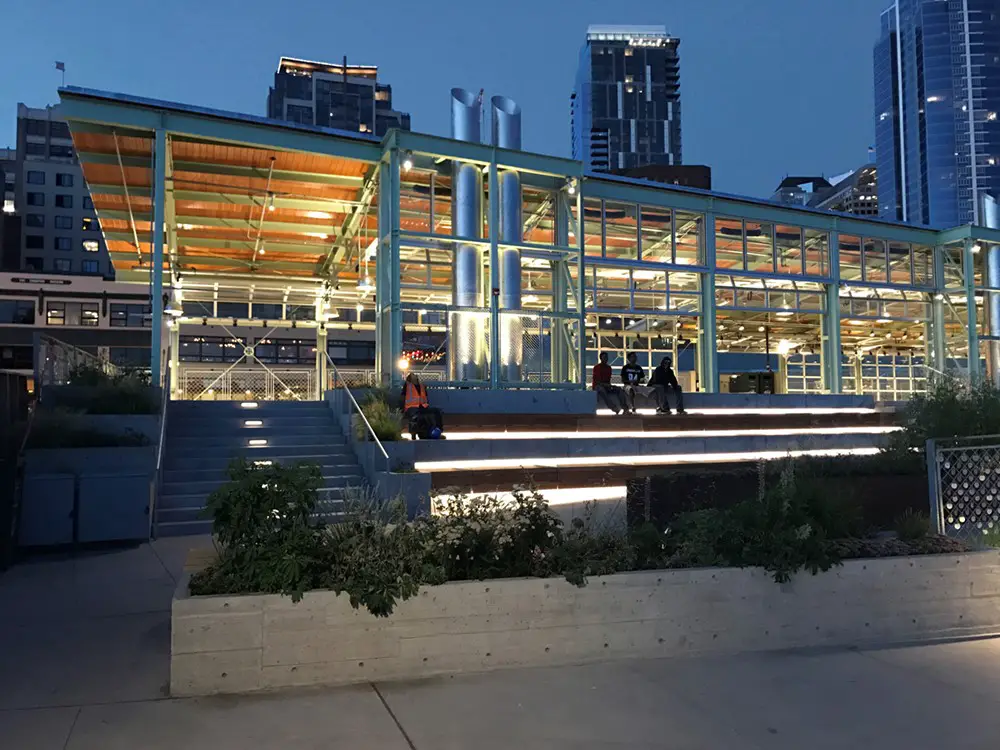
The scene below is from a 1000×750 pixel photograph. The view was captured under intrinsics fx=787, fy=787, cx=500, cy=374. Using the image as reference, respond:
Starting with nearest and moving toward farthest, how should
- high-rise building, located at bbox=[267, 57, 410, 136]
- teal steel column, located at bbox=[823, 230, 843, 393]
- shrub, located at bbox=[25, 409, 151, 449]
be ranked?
1. shrub, located at bbox=[25, 409, 151, 449]
2. teal steel column, located at bbox=[823, 230, 843, 393]
3. high-rise building, located at bbox=[267, 57, 410, 136]

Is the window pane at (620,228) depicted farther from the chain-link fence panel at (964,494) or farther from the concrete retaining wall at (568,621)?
the concrete retaining wall at (568,621)

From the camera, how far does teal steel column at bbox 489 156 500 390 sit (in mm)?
16500

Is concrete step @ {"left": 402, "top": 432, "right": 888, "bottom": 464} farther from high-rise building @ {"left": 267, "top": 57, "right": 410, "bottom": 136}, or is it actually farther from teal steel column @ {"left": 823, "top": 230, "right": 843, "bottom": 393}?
high-rise building @ {"left": 267, "top": 57, "right": 410, "bottom": 136}

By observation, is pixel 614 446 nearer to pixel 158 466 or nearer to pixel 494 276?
pixel 494 276

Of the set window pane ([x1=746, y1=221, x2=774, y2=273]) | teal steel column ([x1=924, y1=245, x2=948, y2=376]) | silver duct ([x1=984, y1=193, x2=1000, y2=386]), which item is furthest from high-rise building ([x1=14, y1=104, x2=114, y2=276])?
silver duct ([x1=984, y1=193, x2=1000, y2=386])

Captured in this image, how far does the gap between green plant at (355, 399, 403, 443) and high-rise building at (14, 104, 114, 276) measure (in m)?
85.1

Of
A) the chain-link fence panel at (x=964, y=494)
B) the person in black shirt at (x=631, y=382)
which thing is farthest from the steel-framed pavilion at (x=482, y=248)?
the chain-link fence panel at (x=964, y=494)

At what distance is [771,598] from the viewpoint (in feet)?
20.6

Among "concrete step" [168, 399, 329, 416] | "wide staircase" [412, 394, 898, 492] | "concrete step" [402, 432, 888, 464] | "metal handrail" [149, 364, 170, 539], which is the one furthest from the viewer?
"concrete step" [168, 399, 329, 416]

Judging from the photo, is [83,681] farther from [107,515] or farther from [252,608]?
[107,515]

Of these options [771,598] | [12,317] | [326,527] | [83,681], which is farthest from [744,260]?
[12,317]

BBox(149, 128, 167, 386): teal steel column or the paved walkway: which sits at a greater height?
BBox(149, 128, 167, 386): teal steel column

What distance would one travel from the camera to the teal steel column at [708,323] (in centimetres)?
2119

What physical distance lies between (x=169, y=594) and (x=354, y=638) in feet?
11.7
